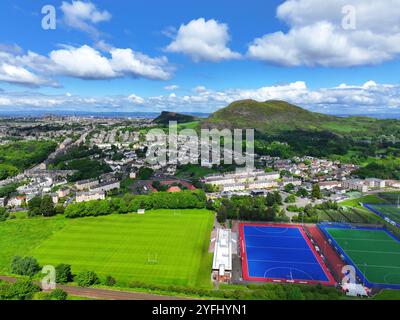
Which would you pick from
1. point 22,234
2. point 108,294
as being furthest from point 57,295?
point 22,234

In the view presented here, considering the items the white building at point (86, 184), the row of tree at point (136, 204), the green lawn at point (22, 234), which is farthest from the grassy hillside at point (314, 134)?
the green lawn at point (22, 234)

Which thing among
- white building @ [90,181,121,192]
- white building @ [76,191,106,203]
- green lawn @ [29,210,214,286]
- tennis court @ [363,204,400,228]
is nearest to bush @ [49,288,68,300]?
green lawn @ [29,210,214,286]

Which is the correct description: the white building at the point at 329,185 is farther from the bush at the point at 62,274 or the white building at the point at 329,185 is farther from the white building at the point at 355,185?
the bush at the point at 62,274

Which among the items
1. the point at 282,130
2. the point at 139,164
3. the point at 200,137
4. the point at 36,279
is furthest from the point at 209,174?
the point at 282,130

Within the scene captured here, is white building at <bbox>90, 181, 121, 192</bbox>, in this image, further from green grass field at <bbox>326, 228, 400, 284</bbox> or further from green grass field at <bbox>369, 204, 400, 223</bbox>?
green grass field at <bbox>369, 204, 400, 223</bbox>

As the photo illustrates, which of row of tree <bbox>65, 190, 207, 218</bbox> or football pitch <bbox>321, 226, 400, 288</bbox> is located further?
row of tree <bbox>65, 190, 207, 218</bbox>
